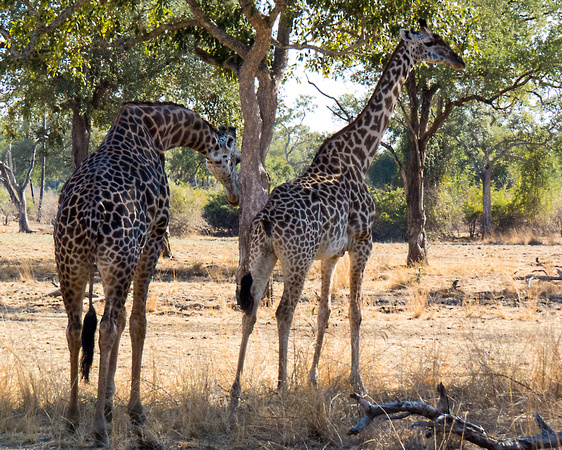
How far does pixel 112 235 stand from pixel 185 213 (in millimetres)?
24210

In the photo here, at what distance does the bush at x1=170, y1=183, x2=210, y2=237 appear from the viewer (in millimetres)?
27484

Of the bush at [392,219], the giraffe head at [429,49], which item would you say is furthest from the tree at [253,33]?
the bush at [392,219]

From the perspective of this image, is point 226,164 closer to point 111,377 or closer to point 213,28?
point 111,377

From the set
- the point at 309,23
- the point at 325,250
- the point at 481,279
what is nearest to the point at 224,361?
the point at 325,250

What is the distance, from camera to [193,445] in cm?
424

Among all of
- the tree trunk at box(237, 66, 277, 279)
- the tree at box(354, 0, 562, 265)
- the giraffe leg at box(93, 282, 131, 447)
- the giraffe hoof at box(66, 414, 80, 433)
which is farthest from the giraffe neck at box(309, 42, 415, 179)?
the tree at box(354, 0, 562, 265)

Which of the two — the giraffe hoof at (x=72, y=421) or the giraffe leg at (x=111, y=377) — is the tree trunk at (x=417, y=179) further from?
the giraffe hoof at (x=72, y=421)

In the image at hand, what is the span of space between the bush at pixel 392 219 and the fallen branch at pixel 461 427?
25077mm

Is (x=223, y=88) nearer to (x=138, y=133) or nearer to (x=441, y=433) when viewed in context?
(x=138, y=133)

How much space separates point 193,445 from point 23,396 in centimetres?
164

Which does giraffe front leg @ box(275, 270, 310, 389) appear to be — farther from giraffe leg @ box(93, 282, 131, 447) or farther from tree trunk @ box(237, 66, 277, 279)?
tree trunk @ box(237, 66, 277, 279)

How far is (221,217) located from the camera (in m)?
30.5

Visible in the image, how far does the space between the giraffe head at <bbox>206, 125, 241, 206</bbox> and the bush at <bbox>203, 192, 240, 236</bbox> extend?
24282mm

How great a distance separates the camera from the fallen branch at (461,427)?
3414mm
